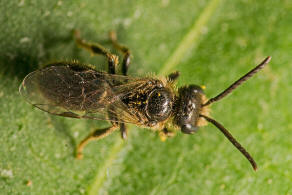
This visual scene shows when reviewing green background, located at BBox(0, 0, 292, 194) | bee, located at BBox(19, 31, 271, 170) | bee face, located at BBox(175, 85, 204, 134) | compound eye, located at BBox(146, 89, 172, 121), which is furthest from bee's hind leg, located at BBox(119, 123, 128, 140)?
bee face, located at BBox(175, 85, 204, 134)

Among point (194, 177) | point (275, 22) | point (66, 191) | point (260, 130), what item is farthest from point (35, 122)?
point (275, 22)

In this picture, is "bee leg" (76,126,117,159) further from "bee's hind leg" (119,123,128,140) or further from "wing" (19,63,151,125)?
"wing" (19,63,151,125)

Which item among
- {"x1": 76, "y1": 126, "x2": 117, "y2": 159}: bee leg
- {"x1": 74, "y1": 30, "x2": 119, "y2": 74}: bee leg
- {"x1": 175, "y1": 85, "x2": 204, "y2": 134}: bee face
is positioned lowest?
{"x1": 76, "y1": 126, "x2": 117, "y2": 159}: bee leg

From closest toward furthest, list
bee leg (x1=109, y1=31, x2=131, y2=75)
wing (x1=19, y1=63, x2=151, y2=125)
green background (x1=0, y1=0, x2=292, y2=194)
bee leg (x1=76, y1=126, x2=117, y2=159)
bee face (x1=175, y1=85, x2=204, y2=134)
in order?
wing (x1=19, y1=63, x2=151, y2=125), green background (x1=0, y1=0, x2=292, y2=194), bee face (x1=175, y1=85, x2=204, y2=134), bee leg (x1=76, y1=126, x2=117, y2=159), bee leg (x1=109, y1=31, x2=131, y2=75)

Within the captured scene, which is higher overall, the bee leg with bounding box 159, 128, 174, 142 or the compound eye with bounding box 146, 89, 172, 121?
the compound eye with bounding box 146, 89, 172, 121

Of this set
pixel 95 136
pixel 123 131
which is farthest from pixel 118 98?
pixel 95 136

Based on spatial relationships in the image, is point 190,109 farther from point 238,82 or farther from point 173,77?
point 238,82

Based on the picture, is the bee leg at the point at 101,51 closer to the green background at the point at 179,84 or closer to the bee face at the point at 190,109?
the green background at the point at 179,84

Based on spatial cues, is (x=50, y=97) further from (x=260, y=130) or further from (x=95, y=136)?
(x=260, y=130)
